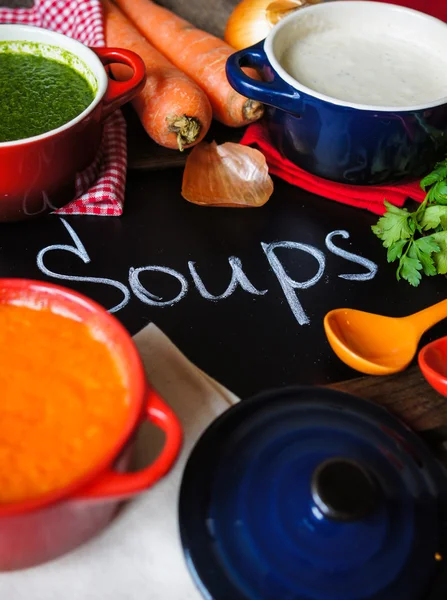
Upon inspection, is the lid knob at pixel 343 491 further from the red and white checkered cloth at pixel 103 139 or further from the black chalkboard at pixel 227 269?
the red and white checkered cloth at pixel 103 139

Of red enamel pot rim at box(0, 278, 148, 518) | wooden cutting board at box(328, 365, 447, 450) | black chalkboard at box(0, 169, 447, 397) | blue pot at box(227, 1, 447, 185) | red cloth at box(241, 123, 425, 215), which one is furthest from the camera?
red cloth at box(241, 123, 425, 215)

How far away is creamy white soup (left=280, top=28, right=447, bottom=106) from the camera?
3.94 feet

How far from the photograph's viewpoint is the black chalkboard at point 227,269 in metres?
1.00

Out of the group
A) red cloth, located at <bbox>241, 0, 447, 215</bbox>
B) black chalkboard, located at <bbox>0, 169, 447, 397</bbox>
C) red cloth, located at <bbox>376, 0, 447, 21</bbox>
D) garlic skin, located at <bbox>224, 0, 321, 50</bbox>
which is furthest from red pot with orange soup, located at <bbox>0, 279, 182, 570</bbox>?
red cloth, located at <bbox>376, 0, 447, 21</bbox>

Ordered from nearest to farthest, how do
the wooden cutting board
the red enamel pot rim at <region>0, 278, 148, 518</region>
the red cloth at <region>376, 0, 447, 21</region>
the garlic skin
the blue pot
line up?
the red enamel pot rim at <region>0, 278, 148, 518</region>, the wooden cutting board, the blue pot, the garlic skin, the red cloth at <region>376, 0, 447, 21</region>

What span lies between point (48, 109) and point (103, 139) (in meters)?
0.15

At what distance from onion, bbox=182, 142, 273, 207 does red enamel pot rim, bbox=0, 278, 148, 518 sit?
0.47 m

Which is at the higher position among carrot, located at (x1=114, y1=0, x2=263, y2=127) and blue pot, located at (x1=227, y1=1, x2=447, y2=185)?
blue pot, located at (x1=227, y1=1, x2=447, y2=185)

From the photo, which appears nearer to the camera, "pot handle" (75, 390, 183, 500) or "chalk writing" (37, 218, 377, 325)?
"pot handle" (75, 390, 183, 500)

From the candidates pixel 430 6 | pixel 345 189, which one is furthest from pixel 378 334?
pixel 430 6

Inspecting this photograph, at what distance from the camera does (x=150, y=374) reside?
95cm

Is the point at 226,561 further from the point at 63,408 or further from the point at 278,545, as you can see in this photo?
the point at 63,408

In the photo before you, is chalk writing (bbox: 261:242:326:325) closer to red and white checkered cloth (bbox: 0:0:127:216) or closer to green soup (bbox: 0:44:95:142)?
red and white checkered cloth (bbox: 0:0:127:216)

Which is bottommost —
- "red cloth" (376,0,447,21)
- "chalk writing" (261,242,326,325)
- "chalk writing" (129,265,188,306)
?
"chalk writing" (129,265,188,306)
